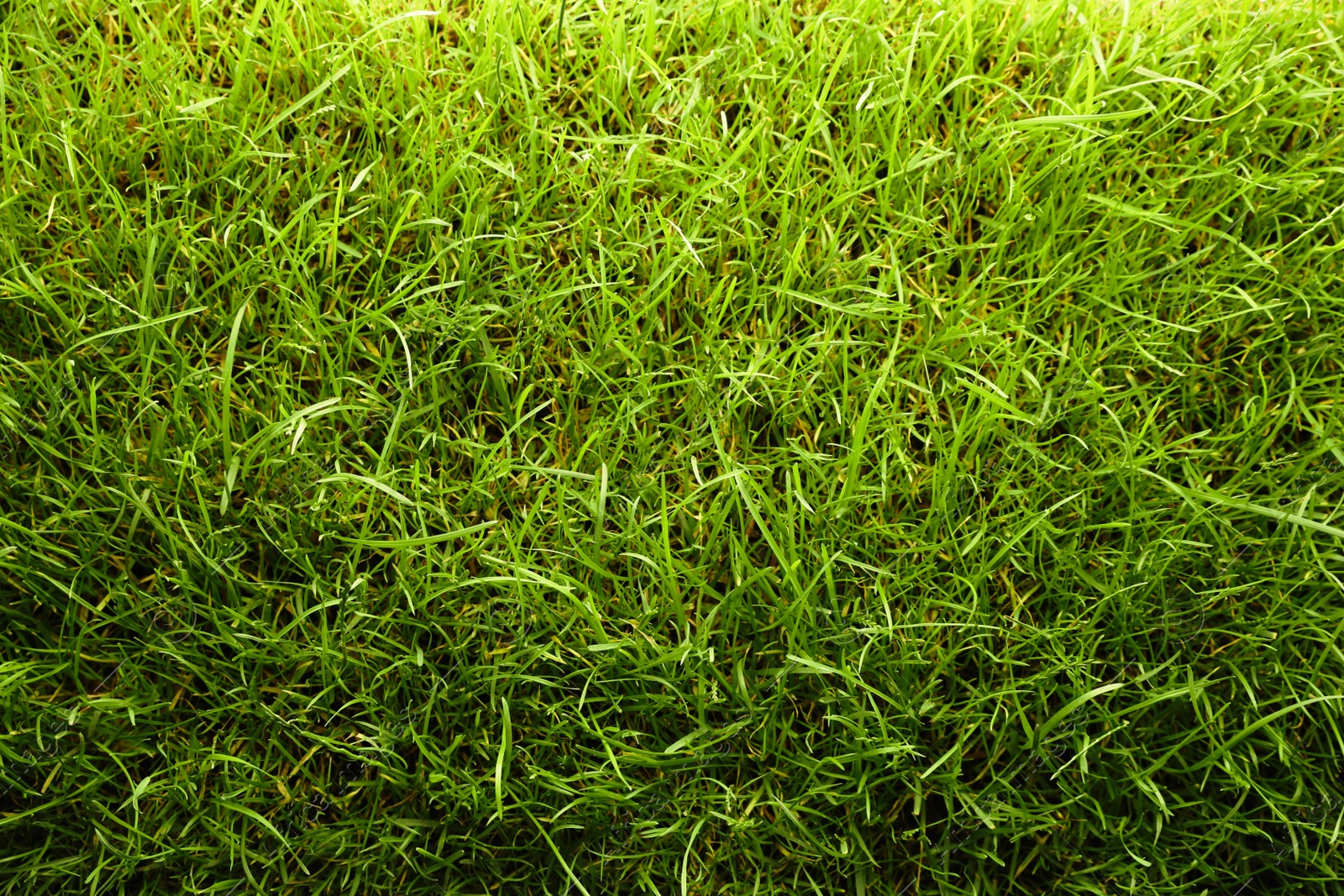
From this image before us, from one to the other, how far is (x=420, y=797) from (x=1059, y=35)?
6.73 feet

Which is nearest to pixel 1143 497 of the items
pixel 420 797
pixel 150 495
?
pixel 420 797

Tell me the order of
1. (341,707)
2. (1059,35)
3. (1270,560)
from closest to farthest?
(341,707), (1270,560), (1059,35)

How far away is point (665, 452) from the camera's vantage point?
1979 mm

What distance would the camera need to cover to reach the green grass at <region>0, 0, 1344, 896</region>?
1.84 m

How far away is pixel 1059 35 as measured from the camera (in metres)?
2.27

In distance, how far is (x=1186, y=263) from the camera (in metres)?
2.12

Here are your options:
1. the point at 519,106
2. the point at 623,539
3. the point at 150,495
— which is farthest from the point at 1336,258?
the point at 150,495

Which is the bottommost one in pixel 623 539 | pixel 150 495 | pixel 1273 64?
pixel 623 539

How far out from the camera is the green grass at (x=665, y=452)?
184 cm

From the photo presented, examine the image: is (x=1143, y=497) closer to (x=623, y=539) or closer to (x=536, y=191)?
(x=623, y=539)

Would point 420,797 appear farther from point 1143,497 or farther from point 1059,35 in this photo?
point 1059,35

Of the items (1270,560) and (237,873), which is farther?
(1270,560)

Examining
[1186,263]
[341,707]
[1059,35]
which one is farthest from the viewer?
[1059,35]

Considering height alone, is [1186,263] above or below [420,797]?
above
